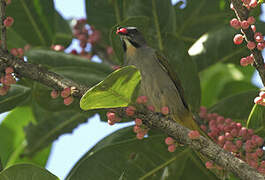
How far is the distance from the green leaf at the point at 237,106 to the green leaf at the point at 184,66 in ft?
0.71

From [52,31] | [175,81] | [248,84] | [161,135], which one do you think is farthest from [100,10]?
[248,84]

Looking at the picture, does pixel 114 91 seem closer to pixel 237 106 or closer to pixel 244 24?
pixel 244 24

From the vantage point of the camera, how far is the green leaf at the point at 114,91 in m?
2.36

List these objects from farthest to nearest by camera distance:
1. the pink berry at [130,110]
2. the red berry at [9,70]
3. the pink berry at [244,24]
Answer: the pink berry at [130,110]
the red berry at [9,70]
the pink berry at [244,24]

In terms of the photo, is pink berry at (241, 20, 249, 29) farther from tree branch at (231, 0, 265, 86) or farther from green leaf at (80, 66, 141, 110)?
green leaf at (80, 66, 141, 110)

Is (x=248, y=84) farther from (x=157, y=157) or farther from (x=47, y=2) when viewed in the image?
(x=47, y=2)

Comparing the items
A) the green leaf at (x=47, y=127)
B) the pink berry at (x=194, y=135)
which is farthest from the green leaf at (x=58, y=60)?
the pink berry at (x=194, y=135)

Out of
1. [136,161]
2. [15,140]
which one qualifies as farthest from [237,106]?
[15,140]

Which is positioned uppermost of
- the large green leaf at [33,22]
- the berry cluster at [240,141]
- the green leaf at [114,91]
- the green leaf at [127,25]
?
the large green leaf at [33,22]

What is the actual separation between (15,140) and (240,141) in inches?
107

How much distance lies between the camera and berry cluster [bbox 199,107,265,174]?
2.80 m

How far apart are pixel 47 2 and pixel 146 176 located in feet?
5.86

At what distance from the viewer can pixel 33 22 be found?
412cm

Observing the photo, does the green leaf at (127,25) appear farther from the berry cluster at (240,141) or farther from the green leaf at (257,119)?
the green leaf at (257,119)
